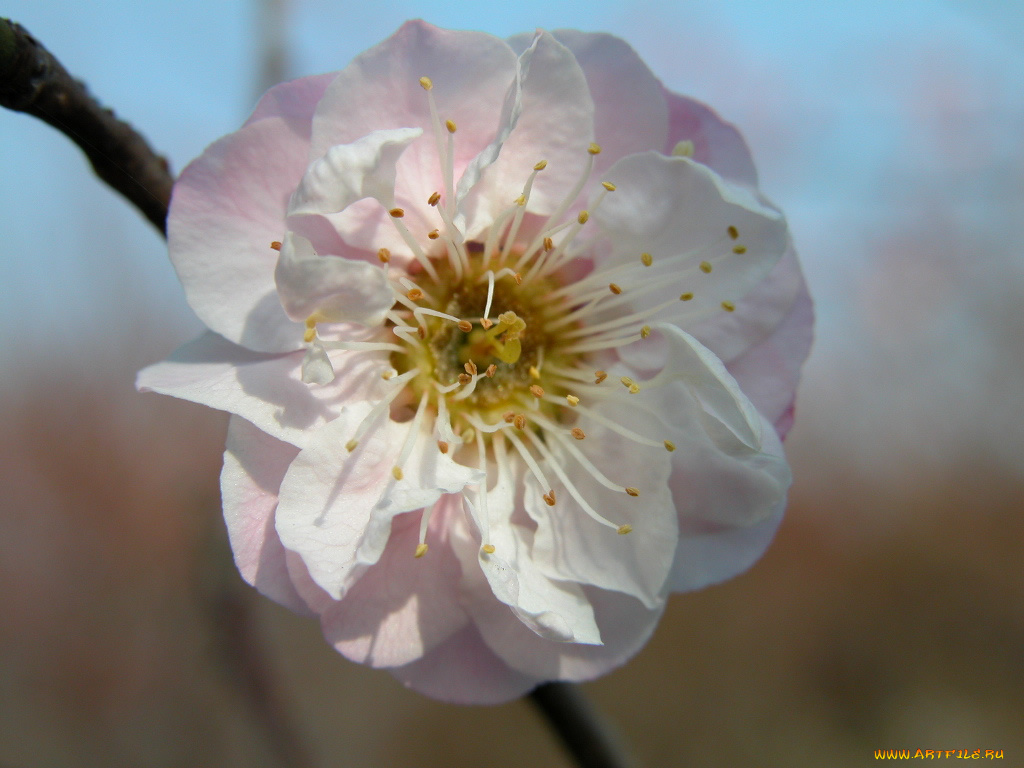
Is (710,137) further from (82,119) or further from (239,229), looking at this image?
(82,119)

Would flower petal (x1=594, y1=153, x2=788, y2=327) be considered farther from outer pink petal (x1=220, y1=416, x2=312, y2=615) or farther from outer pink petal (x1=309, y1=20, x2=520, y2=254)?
outer pink petal (x1=220, y1=416, x2=312, y2=615)

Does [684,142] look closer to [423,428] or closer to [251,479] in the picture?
[423,428]

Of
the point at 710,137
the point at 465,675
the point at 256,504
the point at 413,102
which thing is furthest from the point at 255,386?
the point at 710,137

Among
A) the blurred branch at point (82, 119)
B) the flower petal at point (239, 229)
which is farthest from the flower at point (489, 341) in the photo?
the blurred branch at point (82, 119)

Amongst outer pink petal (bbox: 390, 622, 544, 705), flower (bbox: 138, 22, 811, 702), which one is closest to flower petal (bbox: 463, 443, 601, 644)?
flower (bbox: 138, 22, 811, 702)

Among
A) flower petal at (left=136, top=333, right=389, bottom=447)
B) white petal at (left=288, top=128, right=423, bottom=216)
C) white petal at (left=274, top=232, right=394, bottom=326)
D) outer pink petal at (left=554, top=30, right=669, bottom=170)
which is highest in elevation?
outer pink petal at (left=554, top=30, right=669, bottom=170)

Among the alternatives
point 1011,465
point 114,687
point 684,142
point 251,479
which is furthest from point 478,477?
point 1011,465
